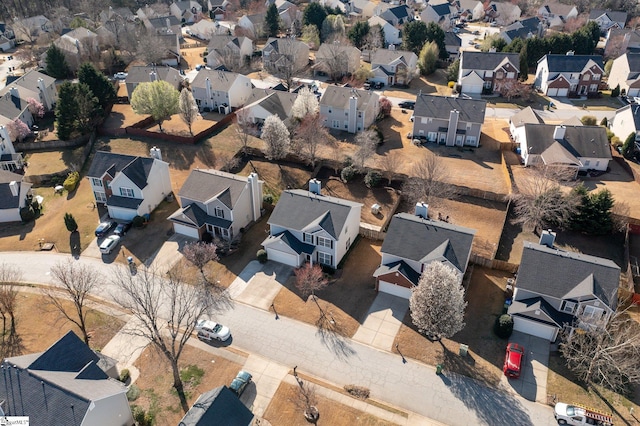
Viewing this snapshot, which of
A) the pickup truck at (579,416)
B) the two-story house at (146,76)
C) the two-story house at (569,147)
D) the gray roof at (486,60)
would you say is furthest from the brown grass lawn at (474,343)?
the two-story house at (146,76)

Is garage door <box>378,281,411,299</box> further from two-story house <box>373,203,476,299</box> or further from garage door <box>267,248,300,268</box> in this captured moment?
garage door <box>267,248,300,268</box>

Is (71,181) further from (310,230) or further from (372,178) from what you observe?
(372,178)

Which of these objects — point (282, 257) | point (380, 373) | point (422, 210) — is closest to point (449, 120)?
point (422, 210)

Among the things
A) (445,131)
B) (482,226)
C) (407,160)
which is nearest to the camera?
(482,226)

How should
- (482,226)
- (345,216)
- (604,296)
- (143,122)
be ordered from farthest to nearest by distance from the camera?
1. (143,122)
2. (482,226)
3. (345,216)
4. (604,296)

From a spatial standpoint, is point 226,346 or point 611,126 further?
point 611,126

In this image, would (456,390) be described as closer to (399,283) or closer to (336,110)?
(399,283)

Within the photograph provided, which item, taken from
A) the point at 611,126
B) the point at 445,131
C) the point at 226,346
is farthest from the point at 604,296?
the point at 611,126
